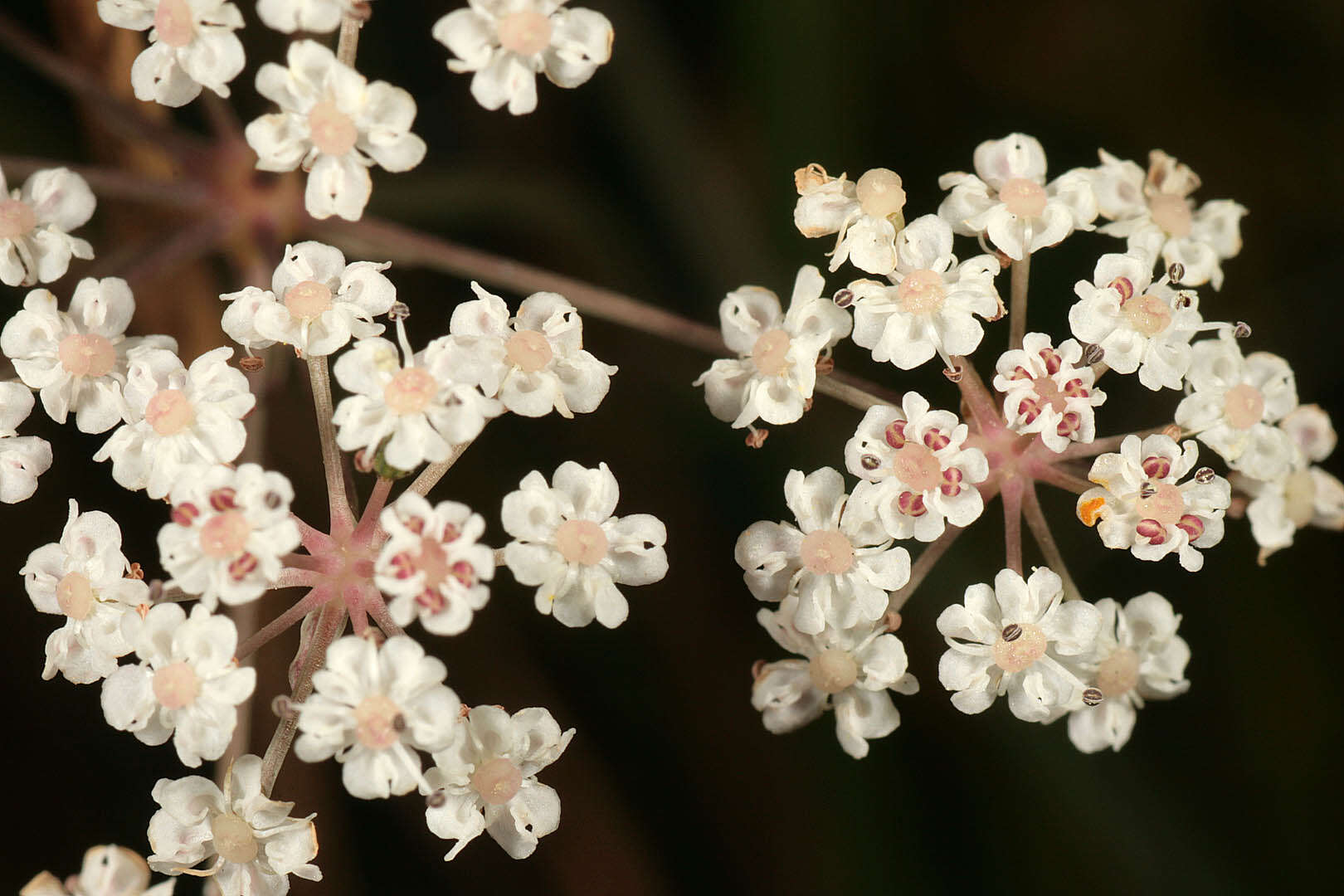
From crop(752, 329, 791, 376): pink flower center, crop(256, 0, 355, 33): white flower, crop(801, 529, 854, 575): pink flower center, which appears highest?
crop(256, 0, 355, 33): white flower

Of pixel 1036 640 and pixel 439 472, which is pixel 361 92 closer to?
pixel 439 472

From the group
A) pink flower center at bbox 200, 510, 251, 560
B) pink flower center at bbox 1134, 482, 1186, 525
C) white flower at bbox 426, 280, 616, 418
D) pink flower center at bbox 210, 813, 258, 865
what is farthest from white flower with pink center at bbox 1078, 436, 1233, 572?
pink flower center at bbox 210, 813, 258, 865

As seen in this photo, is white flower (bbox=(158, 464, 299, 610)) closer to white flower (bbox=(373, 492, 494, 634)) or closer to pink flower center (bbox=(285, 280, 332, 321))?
white flower (bbox=(373, 492, 494, 634))

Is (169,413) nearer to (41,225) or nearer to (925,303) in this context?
(41,225)


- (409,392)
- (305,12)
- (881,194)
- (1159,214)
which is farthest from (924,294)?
(305,12)

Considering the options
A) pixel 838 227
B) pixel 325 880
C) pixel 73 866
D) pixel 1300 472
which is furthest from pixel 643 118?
pixel 73 866
